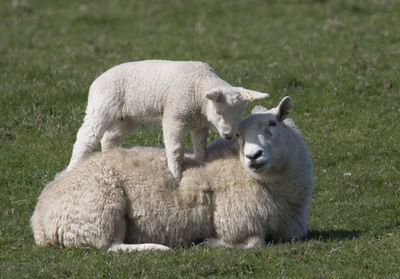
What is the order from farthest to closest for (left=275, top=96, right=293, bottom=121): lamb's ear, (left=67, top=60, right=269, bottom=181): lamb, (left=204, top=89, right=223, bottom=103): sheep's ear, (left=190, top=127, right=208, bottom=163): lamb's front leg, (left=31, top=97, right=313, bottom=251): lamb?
(left=190, top=127, right=208, bottom=163): lamb's front leg → (left=275, top=96, right=293, bottom=121): lamb's ear → (left=31, top=97, right=313, bottom=251): lamb → (left=67, top=60, right=269, bottom=181): lamb → (left=204, top=89, right=223, bottom=103): sheep's ear

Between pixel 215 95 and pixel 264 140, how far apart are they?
0.92m

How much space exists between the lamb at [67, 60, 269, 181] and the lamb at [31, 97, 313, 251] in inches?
11.3

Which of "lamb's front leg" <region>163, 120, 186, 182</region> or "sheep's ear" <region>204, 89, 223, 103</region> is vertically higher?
"sheep's ear" <region>204, 89, 223, 103</region>

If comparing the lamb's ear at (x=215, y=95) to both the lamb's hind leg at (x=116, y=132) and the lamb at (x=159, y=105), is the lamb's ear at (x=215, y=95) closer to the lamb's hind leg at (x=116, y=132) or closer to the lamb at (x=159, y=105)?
the lamb at (x=159, y=105)

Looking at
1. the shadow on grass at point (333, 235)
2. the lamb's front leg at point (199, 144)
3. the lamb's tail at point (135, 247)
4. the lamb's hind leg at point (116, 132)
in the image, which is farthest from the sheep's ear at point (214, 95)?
the shadow on grass at point (333, 235)

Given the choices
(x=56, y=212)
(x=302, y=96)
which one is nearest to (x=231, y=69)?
(x=302, y=96)

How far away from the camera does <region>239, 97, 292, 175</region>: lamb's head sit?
805 cm

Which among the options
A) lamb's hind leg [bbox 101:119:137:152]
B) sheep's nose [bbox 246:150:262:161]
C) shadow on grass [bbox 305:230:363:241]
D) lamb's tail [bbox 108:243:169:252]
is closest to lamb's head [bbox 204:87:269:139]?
sheep's nose [bbox 246:150:262:161]

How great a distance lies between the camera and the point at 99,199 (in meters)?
8.32

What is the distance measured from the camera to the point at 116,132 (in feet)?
29.2

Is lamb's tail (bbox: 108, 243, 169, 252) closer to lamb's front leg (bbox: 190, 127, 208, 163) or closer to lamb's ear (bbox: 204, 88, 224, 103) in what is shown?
lamb's front leg (bbox: 190, 127, 208, 163)

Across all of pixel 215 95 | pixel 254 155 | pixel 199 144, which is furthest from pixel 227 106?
pixel 199 144

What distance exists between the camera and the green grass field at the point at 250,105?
7625 millimetres

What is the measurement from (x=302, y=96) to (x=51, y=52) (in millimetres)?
6168
